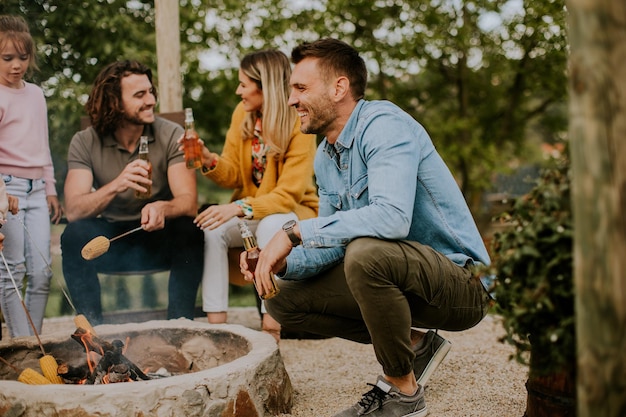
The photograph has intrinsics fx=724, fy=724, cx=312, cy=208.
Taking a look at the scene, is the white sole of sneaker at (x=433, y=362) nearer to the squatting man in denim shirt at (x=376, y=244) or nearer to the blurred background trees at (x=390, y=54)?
the squatting man in denim shirt at (x=376, y=244)

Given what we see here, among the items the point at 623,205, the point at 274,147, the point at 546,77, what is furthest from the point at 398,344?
the point at 546,77

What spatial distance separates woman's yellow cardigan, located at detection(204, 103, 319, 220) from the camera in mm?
3855

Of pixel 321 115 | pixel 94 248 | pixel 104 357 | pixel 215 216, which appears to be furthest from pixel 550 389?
pixel 94 248

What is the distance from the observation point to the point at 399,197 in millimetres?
2562

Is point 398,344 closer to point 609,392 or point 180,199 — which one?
point 609,392

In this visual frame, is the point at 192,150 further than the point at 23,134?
Yes

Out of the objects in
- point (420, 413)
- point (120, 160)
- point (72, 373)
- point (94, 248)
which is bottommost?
point (420, 413)

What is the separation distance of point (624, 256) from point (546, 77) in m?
6.98

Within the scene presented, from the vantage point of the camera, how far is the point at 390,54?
762cm

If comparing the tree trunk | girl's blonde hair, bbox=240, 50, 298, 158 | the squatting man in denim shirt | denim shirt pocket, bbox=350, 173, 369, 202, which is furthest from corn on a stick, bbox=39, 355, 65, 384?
the tree trunk

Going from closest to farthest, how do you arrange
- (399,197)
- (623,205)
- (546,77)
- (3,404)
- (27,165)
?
(623,205)
(3,404)
(399,197)
(27,165)
(546,77)

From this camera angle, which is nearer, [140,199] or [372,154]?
[372,154]

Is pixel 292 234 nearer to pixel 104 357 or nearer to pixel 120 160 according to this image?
pixel 104 357

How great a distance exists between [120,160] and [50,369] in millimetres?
1558
